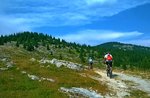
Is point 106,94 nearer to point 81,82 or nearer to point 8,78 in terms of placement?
point 81,82

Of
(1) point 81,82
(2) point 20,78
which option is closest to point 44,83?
(2) point 20,78

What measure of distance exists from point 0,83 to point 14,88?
7.84ft

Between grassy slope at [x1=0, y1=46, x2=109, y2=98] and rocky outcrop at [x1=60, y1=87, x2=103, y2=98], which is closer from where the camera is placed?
grassy slope at [x1=0, y1=46, x2=109, y2=98]

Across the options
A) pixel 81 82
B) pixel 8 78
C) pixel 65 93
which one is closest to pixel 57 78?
pixel 81 82

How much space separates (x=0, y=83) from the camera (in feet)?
107

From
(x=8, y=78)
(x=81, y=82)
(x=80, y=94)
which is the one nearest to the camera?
(x=80, y=94)

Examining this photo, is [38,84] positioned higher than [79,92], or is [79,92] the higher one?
[38,84]

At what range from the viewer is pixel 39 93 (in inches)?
1128

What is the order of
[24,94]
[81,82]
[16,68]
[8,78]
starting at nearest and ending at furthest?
[24,94], [8,78], [81,82], [16,68]

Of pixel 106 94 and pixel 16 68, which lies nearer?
pixel 106 94

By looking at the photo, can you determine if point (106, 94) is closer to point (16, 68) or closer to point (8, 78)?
point (8, 78)

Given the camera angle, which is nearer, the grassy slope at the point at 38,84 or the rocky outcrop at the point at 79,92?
the grassy slope at the point at 38,84

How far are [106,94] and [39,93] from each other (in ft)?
24.1

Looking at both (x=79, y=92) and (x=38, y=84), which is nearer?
(x=79, y=92)
